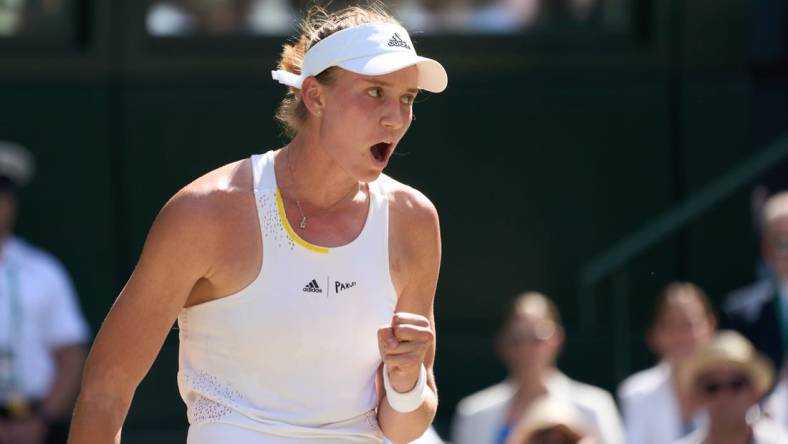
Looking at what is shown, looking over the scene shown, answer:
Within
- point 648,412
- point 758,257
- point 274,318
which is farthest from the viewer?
point 758,257

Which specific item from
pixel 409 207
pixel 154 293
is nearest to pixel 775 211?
pixel 409 207

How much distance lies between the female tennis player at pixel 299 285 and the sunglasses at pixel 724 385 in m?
2.24

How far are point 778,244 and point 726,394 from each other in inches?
45.4

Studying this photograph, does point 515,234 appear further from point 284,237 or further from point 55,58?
point 284,237

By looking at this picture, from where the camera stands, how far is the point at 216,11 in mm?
8297

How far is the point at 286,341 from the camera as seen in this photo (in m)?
3.31

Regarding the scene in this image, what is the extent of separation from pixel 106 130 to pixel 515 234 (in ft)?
6.83

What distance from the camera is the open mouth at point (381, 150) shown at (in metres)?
3.33

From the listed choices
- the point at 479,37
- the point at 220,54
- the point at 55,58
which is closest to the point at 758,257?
the point at 479,37

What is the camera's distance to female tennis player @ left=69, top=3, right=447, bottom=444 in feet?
10.7

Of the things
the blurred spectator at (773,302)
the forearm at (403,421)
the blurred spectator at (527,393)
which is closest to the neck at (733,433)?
the blurred spectator at (527,393)

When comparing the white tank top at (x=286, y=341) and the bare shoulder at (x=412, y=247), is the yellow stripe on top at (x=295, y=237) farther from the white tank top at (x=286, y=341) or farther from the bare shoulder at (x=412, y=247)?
the bare shoulder at (x=412, y=247)

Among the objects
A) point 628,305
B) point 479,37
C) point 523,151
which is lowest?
point 628,305

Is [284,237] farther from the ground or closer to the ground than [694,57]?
farther from the ground
